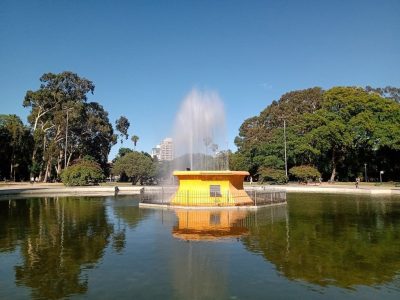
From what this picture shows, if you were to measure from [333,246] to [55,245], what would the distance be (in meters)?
11.8

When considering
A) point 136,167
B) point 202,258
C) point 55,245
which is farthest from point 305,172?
point 55,245

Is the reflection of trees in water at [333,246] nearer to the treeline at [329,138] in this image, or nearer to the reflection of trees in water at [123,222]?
the reflection of trees in water at [123,222]

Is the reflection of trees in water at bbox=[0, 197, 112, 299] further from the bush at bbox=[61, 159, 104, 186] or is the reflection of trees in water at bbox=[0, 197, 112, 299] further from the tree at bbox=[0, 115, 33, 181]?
the tree at bbox=[0, 115, 33, 181]

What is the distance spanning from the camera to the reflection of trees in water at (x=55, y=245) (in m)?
10.8

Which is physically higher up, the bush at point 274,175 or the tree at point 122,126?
the tree at point 122,126

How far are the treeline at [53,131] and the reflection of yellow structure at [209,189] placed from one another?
4699 centimetres

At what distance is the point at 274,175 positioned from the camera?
63.8m

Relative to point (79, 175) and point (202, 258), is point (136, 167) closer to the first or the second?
point (79, 175)

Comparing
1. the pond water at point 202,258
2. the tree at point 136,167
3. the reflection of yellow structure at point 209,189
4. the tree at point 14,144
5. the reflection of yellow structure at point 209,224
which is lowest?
the pond water at point 202,258

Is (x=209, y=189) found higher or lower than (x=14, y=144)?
lower

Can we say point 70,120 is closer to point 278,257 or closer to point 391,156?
point 391,156

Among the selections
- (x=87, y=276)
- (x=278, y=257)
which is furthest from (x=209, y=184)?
(x=87, y=276)

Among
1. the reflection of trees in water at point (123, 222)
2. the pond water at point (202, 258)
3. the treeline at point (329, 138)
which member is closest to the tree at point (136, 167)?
the treeline at point (329, 138)

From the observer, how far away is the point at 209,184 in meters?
28.3
